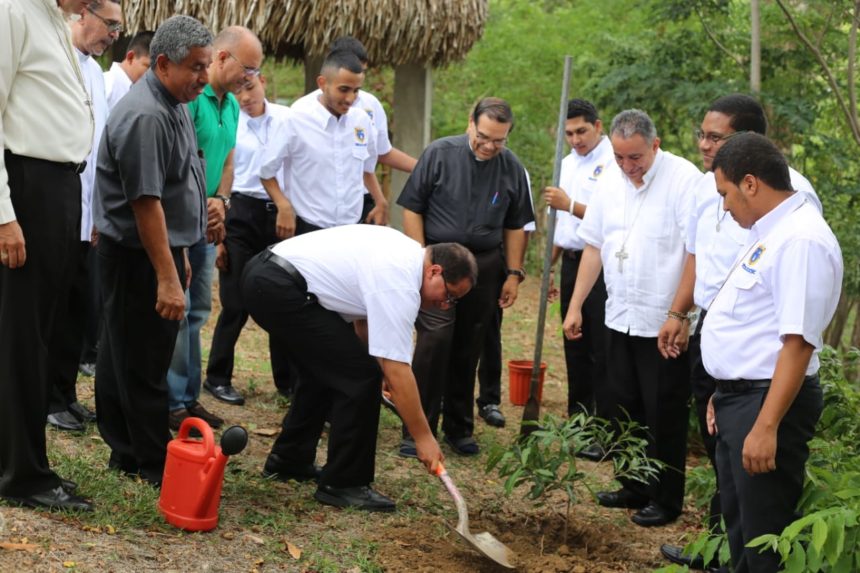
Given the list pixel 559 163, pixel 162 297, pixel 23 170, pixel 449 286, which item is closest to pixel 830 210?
pixel 559 163

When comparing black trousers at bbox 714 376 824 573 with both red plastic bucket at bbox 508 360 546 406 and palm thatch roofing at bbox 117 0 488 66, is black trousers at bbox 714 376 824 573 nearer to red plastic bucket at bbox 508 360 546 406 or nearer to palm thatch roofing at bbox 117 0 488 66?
red plastic bucket at bbox 508 360 546 406

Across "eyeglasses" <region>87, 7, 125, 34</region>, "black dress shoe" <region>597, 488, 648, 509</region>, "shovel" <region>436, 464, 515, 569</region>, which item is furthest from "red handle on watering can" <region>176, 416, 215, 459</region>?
"black dress shoe" <region>597, 488, 648, 509</region>

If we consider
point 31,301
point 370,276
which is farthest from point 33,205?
point 370,276

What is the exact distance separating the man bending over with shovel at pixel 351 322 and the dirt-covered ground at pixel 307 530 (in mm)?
263

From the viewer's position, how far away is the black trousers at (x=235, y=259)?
21.1 ft

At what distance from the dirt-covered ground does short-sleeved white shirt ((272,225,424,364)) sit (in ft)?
2.82

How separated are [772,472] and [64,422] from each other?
348 centimetres

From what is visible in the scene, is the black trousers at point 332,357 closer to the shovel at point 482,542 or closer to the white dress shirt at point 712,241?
the shovel at point 482,542

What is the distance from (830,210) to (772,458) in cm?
643

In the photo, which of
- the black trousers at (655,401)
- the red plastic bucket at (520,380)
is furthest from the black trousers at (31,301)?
the red plastic bucket at (520,380)

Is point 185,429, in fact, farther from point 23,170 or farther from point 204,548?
point 23,170

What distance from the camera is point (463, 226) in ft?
19.7

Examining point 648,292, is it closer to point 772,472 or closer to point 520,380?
point 772,472

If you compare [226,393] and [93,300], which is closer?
[93,300]
